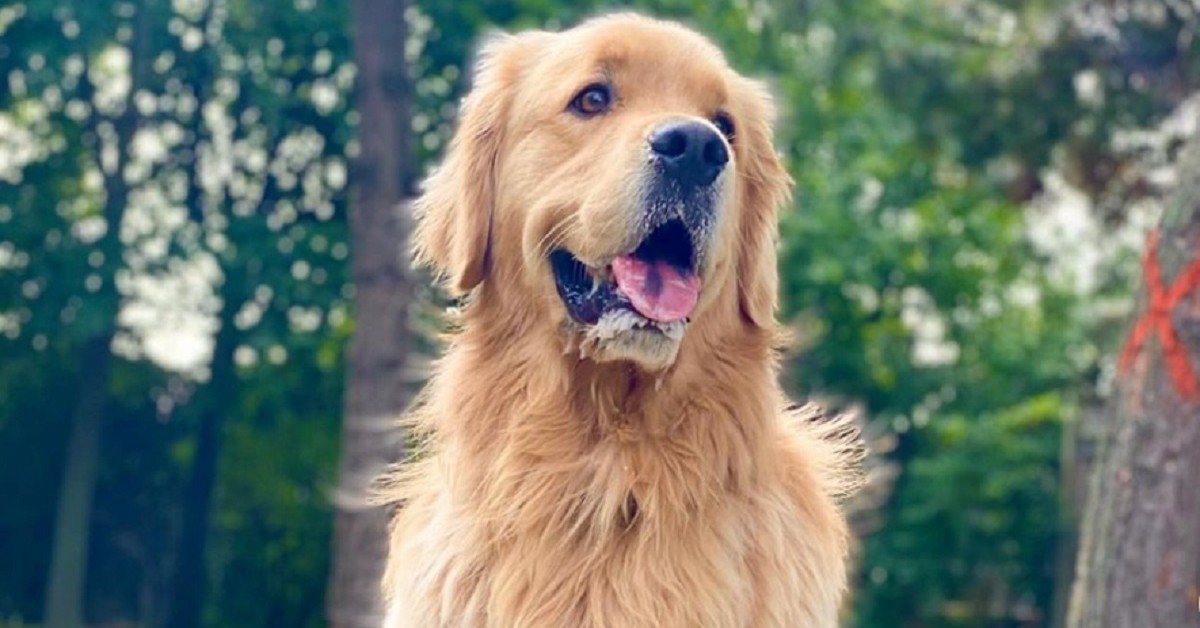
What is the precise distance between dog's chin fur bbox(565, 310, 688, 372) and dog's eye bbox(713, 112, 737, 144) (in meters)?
0.59

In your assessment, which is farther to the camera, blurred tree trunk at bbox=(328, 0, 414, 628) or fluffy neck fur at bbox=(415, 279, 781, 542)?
blurred tree trunk at bbox=(328, 0, 414, 628)

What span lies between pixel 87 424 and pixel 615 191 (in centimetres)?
1642

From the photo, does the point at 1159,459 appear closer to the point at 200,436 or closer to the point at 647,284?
the point at 647,284

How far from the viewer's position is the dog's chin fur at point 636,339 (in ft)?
12.5

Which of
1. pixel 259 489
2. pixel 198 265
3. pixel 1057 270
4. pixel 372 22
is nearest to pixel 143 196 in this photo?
pixel 198 265

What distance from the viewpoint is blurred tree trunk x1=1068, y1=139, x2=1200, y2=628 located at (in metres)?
6.71

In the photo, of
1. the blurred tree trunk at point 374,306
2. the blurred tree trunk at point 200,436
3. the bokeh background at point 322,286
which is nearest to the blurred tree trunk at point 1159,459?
the blurred tree trunk at point 374,306

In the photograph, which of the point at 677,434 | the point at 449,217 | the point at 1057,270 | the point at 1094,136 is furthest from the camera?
the point at 1057,270

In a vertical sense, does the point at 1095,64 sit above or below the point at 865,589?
above

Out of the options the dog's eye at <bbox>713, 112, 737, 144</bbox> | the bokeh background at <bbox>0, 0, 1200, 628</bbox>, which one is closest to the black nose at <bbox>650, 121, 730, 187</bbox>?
the dog's eye at <bbox>713, 112, 737, 144</bbox>

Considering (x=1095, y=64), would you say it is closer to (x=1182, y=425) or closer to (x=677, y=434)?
(x=1182, y=425)

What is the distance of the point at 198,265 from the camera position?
727 inches

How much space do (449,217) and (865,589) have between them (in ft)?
51.0

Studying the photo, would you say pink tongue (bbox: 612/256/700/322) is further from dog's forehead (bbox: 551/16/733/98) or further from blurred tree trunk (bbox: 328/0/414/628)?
blurred tree trunk (bbox: 328/0/414/628)
